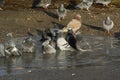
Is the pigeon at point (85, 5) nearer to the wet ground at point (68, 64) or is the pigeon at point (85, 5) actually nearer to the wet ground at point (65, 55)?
the wet ground at point (65, 55)

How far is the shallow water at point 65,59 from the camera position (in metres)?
13.5

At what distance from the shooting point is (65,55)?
49.5 ft

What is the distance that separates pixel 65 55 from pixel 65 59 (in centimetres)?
62

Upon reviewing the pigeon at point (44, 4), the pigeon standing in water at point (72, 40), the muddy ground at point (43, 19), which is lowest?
the muddy ground at point (43, 19)

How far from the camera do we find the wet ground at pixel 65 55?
40.9ft

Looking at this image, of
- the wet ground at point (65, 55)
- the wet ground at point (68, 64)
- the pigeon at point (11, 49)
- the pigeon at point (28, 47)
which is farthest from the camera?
the pigeon at point (28, 47)

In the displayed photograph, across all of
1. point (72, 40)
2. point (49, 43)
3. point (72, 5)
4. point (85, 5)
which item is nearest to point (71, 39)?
point (72, 40)

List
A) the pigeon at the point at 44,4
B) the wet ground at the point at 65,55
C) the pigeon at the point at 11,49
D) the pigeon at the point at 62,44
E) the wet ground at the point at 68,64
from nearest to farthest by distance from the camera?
1. the wet ground at the point at 68,64
2. the wet ground at the point at 65,55
3. the pigeon at the point at 11,49
4. the pigeon at the point at 62,44
5. the pigeon at the point at 44,4

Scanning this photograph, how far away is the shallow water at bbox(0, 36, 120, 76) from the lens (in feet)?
44.2

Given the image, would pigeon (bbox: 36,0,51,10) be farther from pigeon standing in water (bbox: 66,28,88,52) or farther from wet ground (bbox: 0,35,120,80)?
wet ground (bbox: 0,35,120,80)

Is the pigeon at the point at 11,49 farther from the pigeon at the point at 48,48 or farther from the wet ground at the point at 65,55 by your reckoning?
the pigeon at the point at 48,48

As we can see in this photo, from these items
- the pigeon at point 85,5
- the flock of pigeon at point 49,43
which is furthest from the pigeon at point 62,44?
the pigeon at point 85,5

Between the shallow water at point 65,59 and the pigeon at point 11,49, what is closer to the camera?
the shallow water at point 65,59

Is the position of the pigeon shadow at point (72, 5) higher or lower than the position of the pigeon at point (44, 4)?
lower
